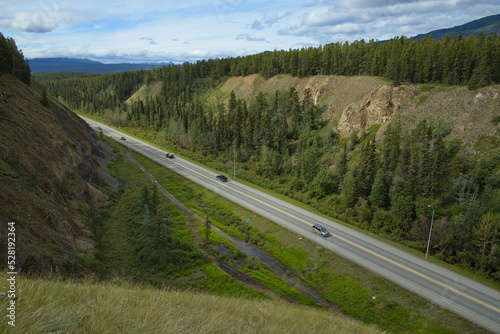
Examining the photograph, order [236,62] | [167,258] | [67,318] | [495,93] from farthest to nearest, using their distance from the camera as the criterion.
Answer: [236,62]
[495,93]
[167,258]
[67,318]

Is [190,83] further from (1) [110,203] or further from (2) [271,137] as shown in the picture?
(1) [110,203]

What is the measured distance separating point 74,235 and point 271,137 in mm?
59271

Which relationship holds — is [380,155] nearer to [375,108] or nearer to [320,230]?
[375,108]

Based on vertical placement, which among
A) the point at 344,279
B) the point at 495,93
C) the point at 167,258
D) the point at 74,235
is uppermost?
the point at 495,93

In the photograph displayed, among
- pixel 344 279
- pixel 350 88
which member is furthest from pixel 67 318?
pixel 350 88

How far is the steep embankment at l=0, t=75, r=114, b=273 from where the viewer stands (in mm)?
19547

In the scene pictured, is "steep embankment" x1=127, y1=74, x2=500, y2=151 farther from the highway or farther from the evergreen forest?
the highway

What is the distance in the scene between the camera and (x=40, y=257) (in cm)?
1847

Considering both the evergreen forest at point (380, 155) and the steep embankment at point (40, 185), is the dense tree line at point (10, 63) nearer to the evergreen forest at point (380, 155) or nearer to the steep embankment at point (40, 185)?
the evergreen forest at point (380, 155)

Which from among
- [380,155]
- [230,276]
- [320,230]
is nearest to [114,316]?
[230,276]

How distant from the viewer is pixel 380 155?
53906 millimetres

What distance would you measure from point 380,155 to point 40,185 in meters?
54.7

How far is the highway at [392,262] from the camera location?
83.6 ft

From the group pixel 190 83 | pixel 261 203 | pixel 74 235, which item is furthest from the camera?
pixel 190 83
